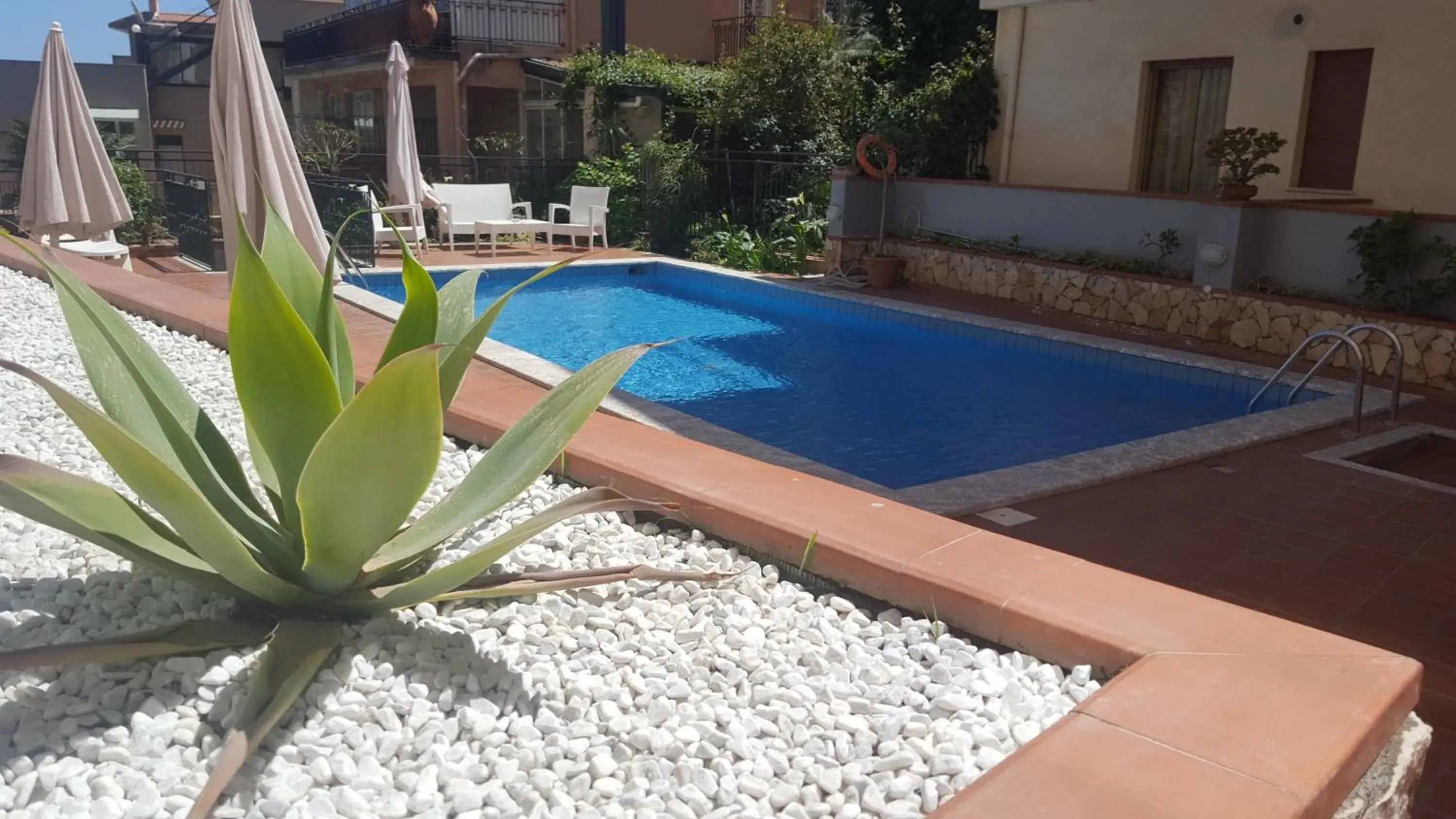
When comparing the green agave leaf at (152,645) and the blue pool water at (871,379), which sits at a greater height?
the green agave leaf at (152,645)

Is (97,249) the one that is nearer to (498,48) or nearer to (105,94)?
(498,48)

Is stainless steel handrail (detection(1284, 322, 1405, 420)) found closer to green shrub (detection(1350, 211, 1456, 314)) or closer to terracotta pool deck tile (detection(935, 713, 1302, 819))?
green shrub (detection(1350, 211, 1456, 314))

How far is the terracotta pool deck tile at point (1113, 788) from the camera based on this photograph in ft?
5.13

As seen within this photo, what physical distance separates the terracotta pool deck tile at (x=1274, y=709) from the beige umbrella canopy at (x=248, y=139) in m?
5.39

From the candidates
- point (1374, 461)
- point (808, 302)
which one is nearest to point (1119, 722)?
point (1374, 461)

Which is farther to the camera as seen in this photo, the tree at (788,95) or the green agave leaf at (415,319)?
the tree at (788,95)

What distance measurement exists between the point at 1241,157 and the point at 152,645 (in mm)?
9346

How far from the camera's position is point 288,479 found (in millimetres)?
2309

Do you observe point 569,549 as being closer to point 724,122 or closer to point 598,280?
point 598,280

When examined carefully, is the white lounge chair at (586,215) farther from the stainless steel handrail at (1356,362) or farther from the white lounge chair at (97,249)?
the stainless steel handrail at (1356,362)

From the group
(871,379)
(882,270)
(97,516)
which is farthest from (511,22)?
(97,516)

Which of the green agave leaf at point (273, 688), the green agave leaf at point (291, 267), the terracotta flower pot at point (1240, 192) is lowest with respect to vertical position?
the green agave leaf at point (273, 688)

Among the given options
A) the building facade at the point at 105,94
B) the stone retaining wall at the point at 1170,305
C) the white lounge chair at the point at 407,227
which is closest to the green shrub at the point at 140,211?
the white lounge chair at the point at 407,227

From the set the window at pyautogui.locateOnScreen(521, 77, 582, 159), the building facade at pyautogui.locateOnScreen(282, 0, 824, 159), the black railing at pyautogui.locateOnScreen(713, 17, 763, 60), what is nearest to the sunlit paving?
the window at pyautogui.locateOnScreen(521, 77, 582, 159)
